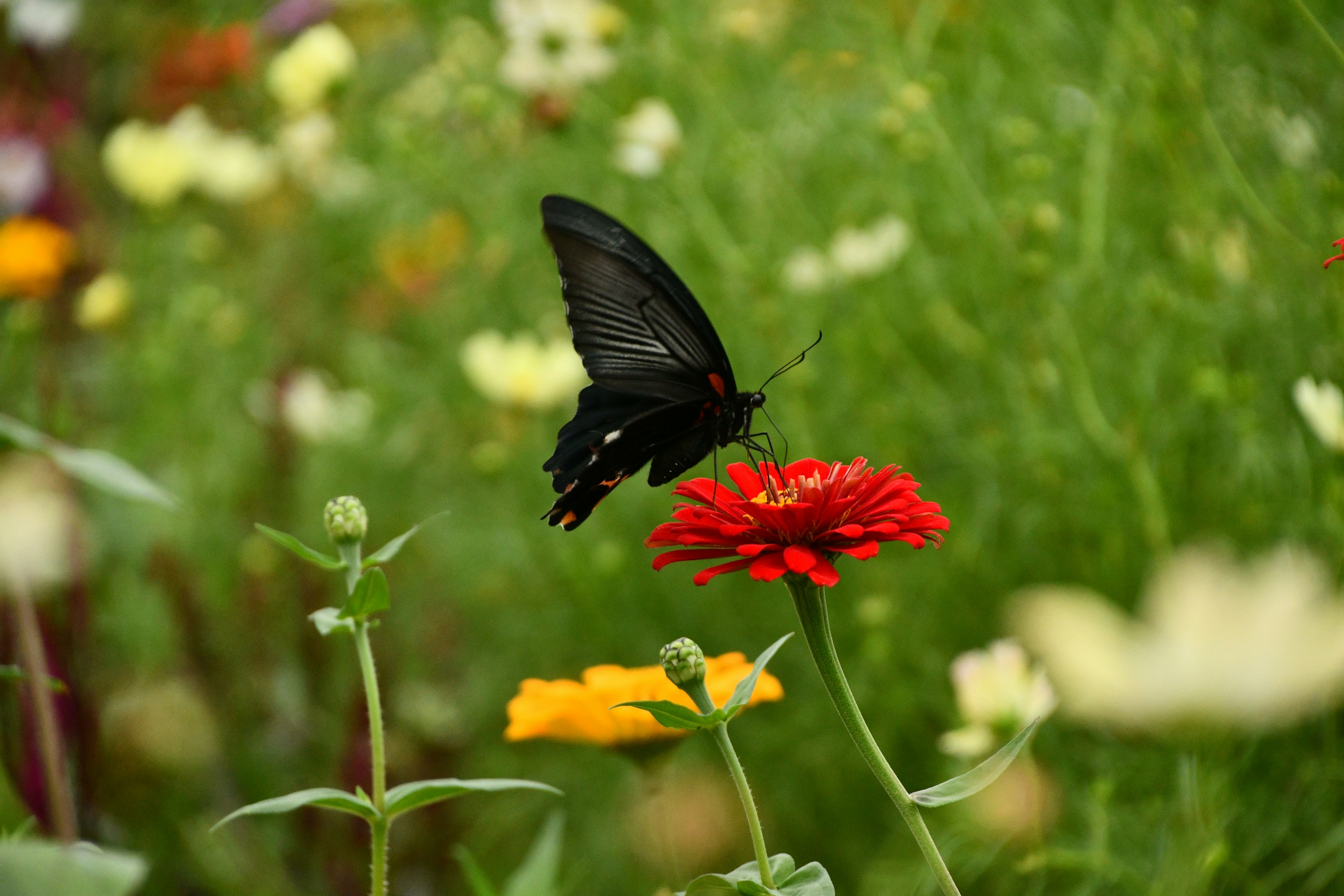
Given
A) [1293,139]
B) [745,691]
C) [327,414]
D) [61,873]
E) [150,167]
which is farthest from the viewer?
[150,167]

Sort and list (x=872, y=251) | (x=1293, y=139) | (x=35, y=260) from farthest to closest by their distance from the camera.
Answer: (x=35, y=260) → (x=872, y=251) → (x=1293, y=139)

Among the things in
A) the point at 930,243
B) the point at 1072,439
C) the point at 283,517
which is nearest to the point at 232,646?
the point at 283,517

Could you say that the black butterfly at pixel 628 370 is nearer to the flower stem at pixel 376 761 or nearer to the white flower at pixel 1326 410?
the flower stem at pixel 376 761

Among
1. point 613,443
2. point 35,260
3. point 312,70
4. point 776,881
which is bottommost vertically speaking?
point 776,881

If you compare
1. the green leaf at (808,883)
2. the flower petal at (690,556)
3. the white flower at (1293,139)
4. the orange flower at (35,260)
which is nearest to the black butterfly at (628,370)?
the flower petal at (690,556)

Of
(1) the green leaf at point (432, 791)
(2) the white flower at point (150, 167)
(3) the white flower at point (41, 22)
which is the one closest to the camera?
(1) the green leaf at point (432, 791)

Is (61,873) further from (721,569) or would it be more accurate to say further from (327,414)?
(327,414)

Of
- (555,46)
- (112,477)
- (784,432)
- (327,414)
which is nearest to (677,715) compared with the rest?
(112,477)
